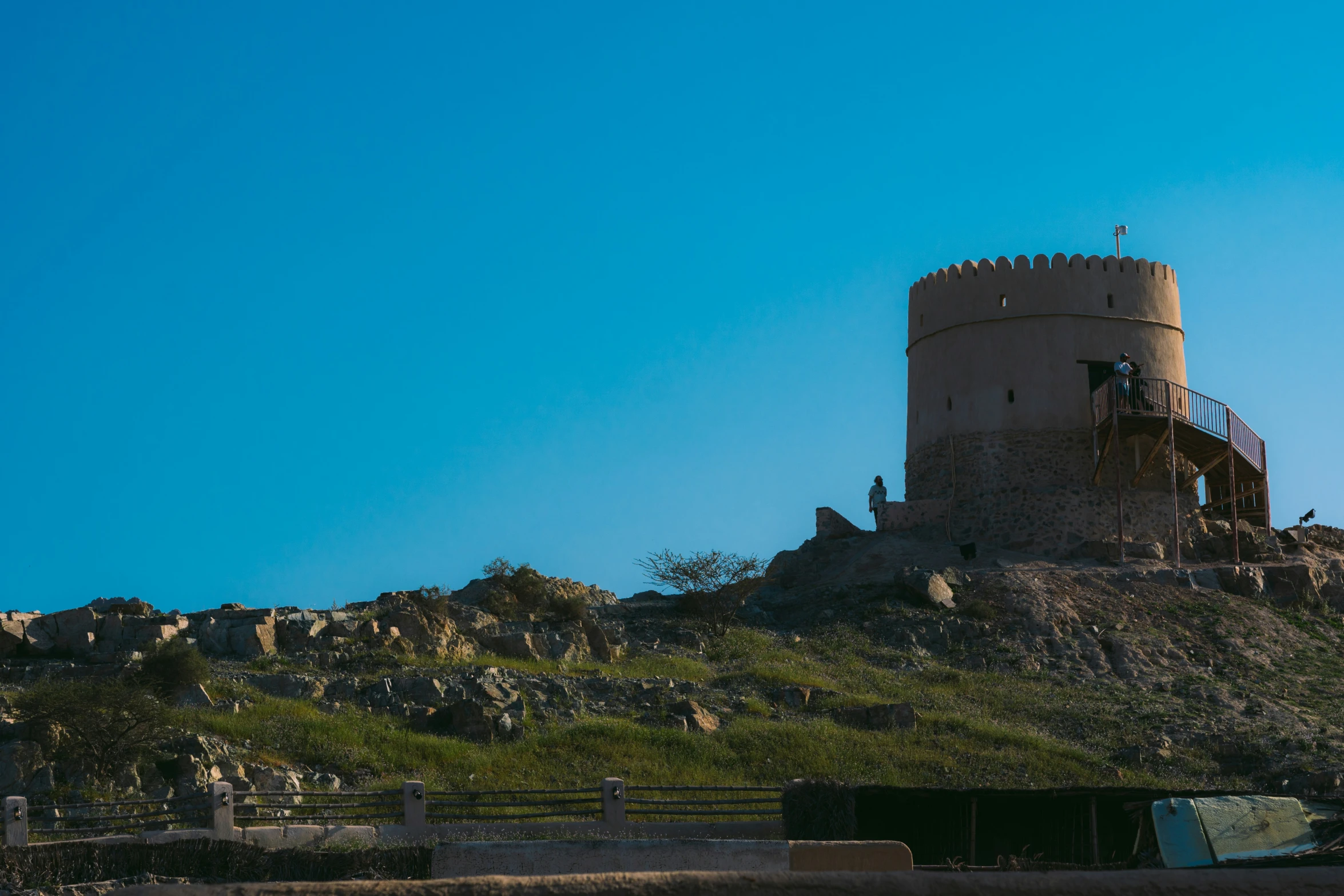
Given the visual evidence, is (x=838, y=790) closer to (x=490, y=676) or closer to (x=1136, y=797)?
(x=1136, y=797)

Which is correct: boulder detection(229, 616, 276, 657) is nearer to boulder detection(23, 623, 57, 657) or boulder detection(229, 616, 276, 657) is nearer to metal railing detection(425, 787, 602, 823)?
boulder detection(23, 623, 57, 657)

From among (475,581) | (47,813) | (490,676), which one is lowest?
(47,813)

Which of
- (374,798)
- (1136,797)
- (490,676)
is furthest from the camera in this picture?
(490,676)

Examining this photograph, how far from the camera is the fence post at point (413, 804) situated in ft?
43.9

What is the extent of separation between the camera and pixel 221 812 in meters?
12.6

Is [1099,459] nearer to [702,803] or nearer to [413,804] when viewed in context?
[702,803]

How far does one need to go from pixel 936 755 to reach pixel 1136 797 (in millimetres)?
6587

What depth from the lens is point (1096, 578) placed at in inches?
1106

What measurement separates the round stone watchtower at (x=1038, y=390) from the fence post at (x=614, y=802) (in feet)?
61.8

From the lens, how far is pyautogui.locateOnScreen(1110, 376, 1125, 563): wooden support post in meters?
29.3

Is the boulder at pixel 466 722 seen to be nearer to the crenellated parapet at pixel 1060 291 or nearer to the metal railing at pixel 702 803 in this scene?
the metal railing at pixel 702 803

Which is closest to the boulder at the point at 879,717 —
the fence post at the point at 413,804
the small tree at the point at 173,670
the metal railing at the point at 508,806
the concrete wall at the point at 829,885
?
the metal railing at the point at 508,806

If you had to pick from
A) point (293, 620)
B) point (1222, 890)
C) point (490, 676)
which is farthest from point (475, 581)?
point (1222, 890)

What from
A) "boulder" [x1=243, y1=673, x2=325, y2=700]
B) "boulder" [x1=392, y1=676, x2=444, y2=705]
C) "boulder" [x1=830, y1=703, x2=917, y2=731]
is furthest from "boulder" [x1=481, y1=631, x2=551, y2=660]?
"boulder" [x1=830, y1=703, x2=917, y2=731]
